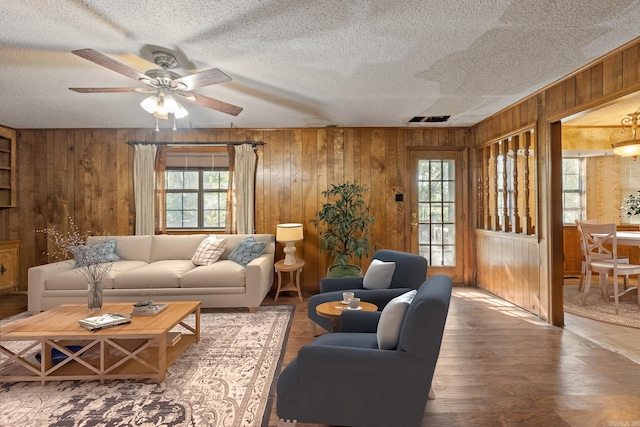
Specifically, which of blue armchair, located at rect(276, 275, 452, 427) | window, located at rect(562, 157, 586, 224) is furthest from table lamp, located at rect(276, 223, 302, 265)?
window, located at rect(562, 157, 586, 224)

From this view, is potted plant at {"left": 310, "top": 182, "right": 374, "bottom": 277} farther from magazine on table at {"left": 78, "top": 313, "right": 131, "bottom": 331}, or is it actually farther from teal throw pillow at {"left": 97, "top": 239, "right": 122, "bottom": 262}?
teal throw pillow at {"left": 97, "top": 239, "right": 122, "bottom": 262}

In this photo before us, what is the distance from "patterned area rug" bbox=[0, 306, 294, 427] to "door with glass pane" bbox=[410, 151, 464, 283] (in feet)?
10.8

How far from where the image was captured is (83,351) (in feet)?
7.76

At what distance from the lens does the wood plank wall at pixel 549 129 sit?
2.78 m

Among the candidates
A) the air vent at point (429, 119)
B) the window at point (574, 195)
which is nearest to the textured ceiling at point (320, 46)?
the air vent at point (429, 119)

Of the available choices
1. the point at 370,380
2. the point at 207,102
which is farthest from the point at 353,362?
the point at 207,102

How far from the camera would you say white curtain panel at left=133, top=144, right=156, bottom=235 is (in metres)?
5.18

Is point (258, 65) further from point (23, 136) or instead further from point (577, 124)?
point (577, 124)

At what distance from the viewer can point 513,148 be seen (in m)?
4.32

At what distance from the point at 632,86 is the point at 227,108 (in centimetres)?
348

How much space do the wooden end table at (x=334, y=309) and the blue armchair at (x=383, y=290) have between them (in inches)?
5.0

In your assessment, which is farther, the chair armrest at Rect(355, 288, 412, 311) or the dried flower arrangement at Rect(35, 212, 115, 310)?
the chair armrest at Rect(355, 288, 412, 311)

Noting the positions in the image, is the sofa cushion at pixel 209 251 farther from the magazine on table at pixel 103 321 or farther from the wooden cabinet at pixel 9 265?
the wooden cabinet at pixel 9 265

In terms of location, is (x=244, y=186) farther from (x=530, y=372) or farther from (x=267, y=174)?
(x=530, y=372)
